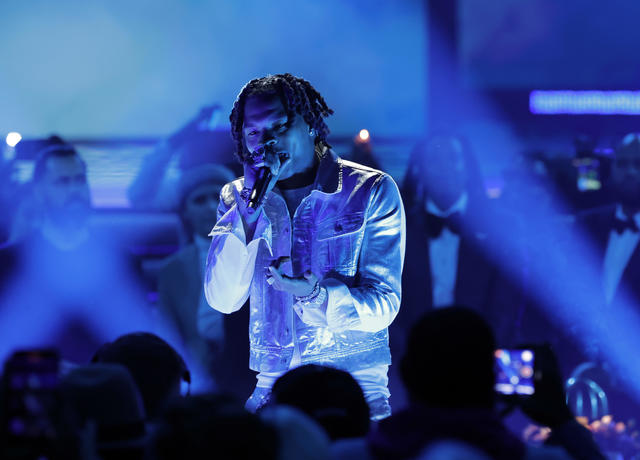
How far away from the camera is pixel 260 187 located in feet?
8.18

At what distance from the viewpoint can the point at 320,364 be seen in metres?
2.53

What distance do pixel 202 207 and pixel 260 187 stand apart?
2927 mm

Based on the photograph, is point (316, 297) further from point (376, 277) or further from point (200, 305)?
point (200, 305)

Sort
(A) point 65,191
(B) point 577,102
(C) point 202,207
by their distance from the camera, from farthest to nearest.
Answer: (B) point 577,102 → (C) point 202,207 → (A) point 65,191

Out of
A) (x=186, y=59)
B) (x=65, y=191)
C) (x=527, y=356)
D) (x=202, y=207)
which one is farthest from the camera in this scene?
(x=186, y=59)

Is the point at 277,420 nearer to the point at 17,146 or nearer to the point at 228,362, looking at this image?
the point at 228,362

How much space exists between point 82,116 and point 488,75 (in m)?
3.26

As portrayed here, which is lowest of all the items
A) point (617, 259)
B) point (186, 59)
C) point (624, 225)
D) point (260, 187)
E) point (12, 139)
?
point (617, 259)

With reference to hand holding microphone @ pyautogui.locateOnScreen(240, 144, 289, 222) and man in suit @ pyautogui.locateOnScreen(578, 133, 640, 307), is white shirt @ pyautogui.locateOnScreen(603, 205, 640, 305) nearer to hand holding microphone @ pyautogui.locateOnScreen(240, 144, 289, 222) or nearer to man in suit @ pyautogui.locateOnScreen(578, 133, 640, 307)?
man in suit @ pyautogui.locateOnScreen(578, 133, 640, 307)

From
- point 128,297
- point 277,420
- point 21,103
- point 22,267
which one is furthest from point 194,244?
point 277,420

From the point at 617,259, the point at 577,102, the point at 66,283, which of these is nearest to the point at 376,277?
the point at 66,283

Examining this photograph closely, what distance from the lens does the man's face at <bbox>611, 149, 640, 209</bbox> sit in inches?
223

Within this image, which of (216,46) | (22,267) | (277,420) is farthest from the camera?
(216,46)

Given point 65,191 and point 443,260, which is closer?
point 65,191
